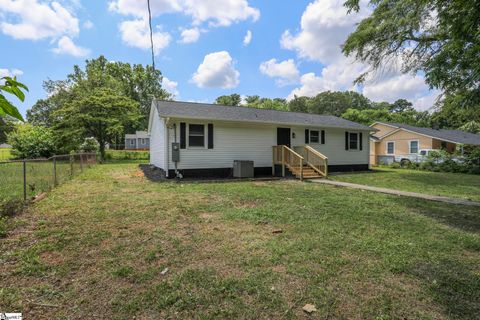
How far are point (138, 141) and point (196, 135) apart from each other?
41486mm

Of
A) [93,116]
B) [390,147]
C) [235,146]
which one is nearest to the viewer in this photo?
[235,146]

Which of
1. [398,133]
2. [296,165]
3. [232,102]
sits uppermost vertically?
[232,102]

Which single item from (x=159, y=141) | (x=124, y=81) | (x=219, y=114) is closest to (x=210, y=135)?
(x=219, y=114)

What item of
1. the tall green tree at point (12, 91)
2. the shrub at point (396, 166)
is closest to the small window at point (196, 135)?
the tall green tree at point (12, 91)

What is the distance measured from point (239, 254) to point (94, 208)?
394 cm

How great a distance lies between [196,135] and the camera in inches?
456

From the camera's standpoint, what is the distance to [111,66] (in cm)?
4016

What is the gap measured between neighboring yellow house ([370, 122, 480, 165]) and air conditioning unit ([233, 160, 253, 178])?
1638 cm

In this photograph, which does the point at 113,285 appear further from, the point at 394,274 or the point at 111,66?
the point at 111,66

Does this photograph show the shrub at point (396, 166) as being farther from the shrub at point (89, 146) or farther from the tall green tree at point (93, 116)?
the shrub at point (89, 146)

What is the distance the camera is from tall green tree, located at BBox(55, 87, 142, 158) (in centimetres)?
2220

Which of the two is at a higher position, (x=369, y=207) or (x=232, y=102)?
(x=232, y=102)

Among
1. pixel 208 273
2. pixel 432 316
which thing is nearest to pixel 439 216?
pixel 432 316

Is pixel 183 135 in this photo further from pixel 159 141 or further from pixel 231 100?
pixel 231 100
